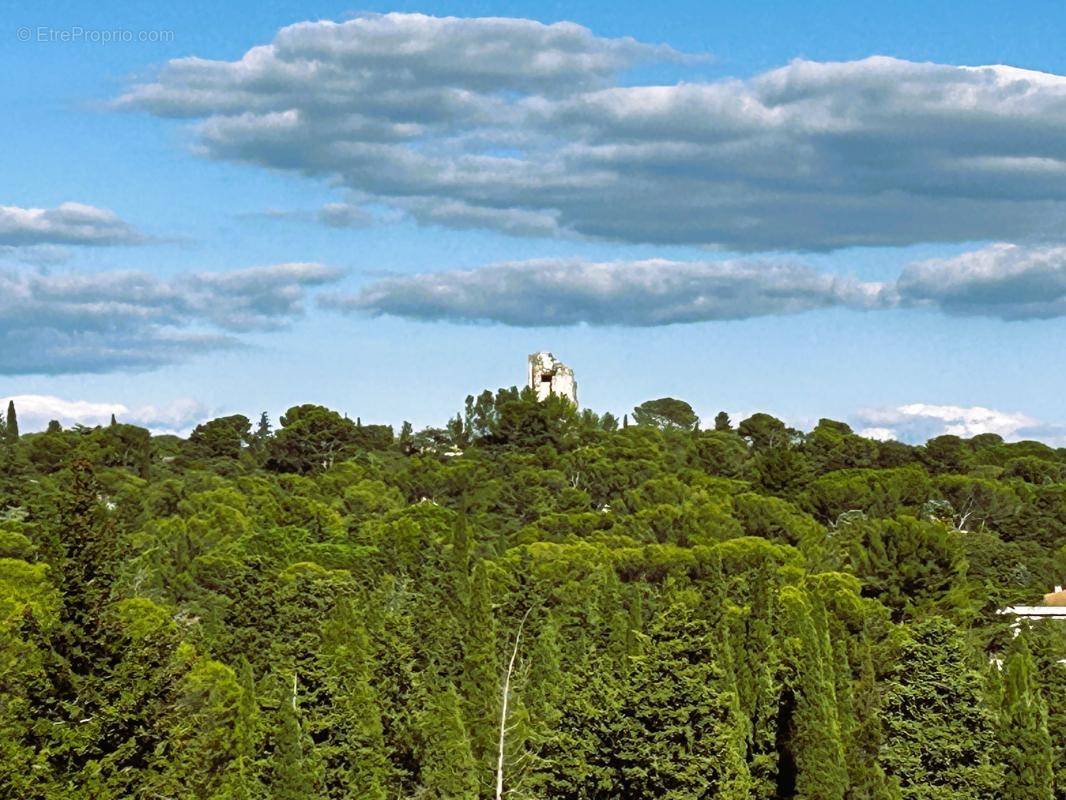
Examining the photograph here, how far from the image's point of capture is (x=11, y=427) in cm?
15525

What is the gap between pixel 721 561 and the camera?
92.1 meters

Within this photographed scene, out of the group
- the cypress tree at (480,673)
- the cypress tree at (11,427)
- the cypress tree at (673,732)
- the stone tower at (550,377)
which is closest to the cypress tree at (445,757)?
the cypress tree at (480,673)

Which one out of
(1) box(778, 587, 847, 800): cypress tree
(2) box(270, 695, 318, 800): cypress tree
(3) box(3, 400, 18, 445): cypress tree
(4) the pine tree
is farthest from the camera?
(3) box(3, 400, 18, 445): cypress tree

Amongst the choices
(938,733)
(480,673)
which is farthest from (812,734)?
(480,673)

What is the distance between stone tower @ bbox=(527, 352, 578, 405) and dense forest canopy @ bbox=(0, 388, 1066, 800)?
177 ft

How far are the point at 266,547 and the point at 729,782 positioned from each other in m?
54.3

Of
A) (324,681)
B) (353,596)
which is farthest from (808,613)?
(353,596)

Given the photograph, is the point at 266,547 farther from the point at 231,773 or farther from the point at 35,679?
the point at 35,679

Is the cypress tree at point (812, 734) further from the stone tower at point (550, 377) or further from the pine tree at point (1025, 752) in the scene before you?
the stone tower at point (550, 377)

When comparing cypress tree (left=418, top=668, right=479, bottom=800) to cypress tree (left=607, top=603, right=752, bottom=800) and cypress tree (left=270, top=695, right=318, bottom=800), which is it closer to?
cypress tree (left=270, top=695, right=318, bottom=800)

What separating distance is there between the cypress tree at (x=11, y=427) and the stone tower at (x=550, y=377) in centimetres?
5919

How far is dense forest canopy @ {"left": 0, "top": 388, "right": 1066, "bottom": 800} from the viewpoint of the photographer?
35.1 metres

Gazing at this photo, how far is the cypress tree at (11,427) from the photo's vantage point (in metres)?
152

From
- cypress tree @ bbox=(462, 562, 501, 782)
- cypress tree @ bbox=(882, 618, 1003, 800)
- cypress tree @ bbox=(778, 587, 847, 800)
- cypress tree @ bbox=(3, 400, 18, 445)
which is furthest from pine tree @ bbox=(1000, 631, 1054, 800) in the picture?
cypress tree @ bbox=(3, 400, 18, 445)
